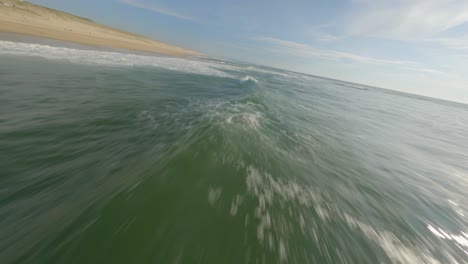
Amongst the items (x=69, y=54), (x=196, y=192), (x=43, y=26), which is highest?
(x=43, y=26)

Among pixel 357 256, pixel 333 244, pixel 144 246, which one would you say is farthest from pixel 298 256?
pixel 144 246

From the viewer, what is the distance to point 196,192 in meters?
3.34

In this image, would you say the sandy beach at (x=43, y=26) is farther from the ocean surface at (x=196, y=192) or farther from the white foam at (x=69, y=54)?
the ocean surface at (x=196, y=192)

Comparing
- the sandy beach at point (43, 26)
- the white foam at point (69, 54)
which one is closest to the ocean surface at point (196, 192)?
the white foam at point (69, 54)

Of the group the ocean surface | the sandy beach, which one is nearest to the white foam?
the ocean surface

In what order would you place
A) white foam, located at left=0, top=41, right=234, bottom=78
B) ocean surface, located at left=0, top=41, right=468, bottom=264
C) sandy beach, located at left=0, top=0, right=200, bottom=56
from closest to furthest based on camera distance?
ocean surface, located at left=0, top=41, right=468, bottom=264
white foam, located at left=0, top=41, right=234, bottom=78
sandy beach, located at left=0, top=0, right=200, bottom=56

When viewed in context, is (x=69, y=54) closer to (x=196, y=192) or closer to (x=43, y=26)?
(x=196, y=192)

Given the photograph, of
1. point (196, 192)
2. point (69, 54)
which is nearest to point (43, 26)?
point (69, 54)

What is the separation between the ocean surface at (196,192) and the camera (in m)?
2.46

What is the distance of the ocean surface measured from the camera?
2.46 metres

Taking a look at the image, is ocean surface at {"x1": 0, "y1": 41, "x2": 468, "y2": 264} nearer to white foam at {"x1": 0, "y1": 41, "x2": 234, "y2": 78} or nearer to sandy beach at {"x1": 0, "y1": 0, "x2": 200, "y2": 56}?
white foam at {"x1": 0, "y1": 41, "x2": 234, "y2": 78}

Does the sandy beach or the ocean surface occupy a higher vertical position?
the sandy beach

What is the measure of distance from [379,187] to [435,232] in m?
1.39

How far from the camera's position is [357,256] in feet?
9.75
